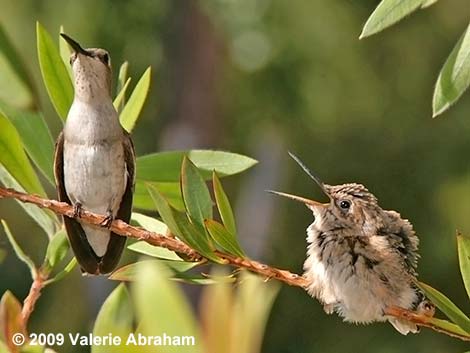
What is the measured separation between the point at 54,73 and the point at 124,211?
127mm

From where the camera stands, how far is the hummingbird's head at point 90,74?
38.2 inches

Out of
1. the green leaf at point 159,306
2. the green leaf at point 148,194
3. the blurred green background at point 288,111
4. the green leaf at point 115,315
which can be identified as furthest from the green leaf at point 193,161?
the blurred green background at point 288,111

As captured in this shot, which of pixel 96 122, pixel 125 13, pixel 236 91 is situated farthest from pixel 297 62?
pixel 96 122

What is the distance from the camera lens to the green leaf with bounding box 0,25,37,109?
0.74m

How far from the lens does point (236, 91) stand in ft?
18.1

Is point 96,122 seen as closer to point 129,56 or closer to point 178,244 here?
point 178,244

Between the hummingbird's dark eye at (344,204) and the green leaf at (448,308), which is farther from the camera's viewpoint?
the hummingbird's dark eye at (344,204)

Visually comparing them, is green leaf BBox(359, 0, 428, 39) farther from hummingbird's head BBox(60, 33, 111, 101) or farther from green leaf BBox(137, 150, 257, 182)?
hummingbird's head BBox(60, 33, 111, 101)

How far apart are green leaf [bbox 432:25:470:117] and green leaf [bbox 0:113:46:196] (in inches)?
11.7

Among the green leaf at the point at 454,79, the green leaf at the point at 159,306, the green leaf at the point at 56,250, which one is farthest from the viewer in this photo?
the green leaf at the point at 56,250

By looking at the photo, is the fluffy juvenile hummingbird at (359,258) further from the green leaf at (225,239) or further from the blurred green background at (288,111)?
the blurred green background at (288,111)

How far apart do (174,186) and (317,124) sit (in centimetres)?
448

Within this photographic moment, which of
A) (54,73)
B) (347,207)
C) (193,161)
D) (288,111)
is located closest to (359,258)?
(347,207)

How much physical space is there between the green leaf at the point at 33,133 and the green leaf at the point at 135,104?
6 centimetres
